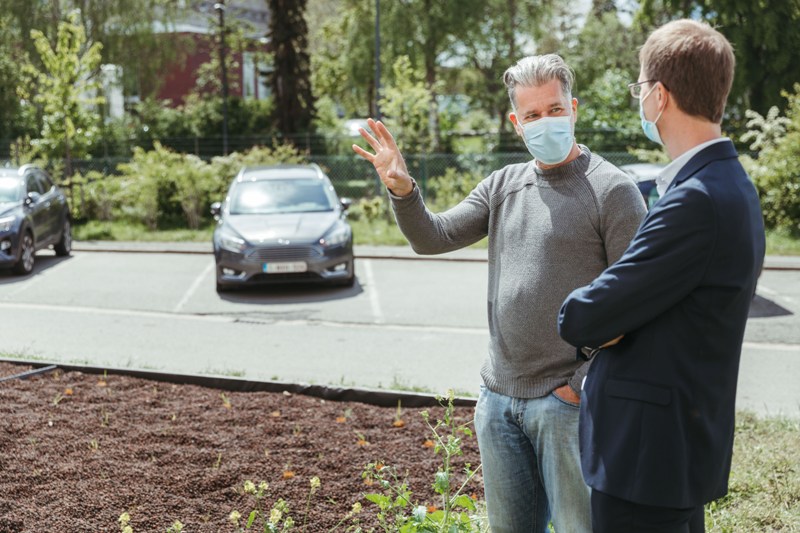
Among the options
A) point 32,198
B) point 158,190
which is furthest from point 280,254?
point 158,190

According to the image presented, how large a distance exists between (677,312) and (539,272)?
76 centimetres

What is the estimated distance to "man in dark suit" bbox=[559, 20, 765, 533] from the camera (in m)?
2.13

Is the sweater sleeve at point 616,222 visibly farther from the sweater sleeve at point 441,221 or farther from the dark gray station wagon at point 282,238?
the dark gray station wagon at point 282,238

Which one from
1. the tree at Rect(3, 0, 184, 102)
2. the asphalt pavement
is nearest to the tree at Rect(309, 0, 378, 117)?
the tree at Rect(3, 0, 184, 102)

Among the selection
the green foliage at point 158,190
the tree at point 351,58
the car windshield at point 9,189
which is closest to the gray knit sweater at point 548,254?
the car windshield at point 9,189

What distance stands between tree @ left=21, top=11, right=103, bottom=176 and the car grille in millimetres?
9677

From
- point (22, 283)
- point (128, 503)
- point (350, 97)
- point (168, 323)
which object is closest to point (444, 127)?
point (350, 97)

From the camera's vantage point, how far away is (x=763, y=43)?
26.2 meters

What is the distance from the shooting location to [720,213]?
83.5 inches

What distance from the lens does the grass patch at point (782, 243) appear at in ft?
55.5

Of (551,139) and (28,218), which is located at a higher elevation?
(551,139)

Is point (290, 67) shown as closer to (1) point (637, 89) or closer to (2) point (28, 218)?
(2) point (28, 218)

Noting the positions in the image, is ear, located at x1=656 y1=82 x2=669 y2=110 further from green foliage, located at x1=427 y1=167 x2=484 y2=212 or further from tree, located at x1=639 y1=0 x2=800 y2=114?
tree, located at x1=639 y1=0 x2=800 y2=114

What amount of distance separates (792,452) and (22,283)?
38.6 feet
